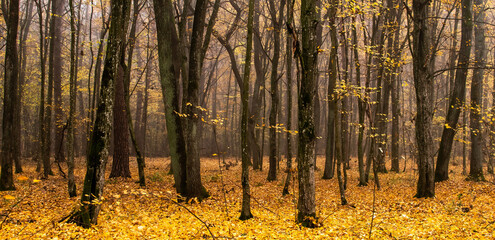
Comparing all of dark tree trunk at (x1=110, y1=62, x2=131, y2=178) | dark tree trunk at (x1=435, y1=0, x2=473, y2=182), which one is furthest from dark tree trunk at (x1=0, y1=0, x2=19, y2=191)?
dark tree trunk at (x1=435, y1=0, x2=473, y2=182)

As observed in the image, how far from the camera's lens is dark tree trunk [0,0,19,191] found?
8.15m

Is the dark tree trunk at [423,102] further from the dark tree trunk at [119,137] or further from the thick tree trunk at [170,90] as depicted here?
the dark tree trunk at [119,137]

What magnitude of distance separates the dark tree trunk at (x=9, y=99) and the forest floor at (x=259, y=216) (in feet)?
1.82

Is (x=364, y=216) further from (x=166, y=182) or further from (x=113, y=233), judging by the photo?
(x=166, y=182)

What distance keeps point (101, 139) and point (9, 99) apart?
5273mm

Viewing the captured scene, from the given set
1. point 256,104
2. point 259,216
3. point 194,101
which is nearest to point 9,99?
point 194,101

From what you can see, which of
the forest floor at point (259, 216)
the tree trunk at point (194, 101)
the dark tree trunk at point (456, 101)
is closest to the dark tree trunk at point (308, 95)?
the forest floor at point (259, 216)

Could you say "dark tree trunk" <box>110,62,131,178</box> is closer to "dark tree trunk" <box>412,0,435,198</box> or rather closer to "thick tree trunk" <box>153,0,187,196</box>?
"thick tree trunk" <box>153,0,187,196</box>

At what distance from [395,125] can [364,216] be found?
11.0 meters

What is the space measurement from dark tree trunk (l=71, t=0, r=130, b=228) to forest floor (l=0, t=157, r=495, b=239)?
0.32 metres

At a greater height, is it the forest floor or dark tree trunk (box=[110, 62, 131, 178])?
dark tree trunk (box=[110, 62, 131, 178])

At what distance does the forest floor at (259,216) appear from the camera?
5234 millimetres

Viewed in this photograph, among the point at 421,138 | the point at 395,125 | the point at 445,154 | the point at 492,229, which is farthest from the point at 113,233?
the point at 395,125

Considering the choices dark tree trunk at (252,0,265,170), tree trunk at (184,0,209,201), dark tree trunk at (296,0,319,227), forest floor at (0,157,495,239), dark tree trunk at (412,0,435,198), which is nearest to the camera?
forest floor at (0,157,495,239)
